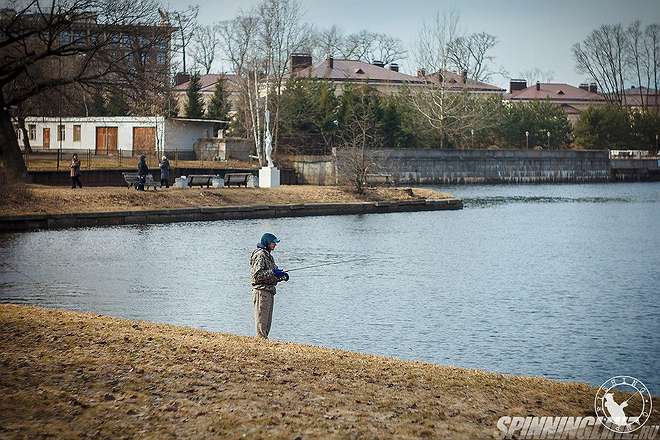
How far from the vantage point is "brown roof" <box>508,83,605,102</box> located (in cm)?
13825

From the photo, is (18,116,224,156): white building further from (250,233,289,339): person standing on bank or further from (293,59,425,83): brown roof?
(250,233,289,339): person standing on bank

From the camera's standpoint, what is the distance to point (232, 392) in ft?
34.1

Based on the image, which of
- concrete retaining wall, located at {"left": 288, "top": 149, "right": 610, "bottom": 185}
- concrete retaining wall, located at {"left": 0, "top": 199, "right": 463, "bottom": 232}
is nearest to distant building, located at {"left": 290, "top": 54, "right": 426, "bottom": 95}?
concrete retaining wall, located at {"left": 288, "top": 149, "right": 610, "bottom": 185}

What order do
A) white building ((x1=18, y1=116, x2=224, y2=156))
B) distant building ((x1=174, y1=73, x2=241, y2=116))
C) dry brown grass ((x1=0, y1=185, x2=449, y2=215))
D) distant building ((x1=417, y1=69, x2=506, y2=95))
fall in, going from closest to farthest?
dry brown grass ((x1=0, y1=185, x2=449, y2=215)), white building ((x1=18, y1=116, x2=224, y2=156)), distant building ((x1=174, y1=73, x2=241, y2=116)), distant building ((x1=417, y1=69, x2=506, y2=95))

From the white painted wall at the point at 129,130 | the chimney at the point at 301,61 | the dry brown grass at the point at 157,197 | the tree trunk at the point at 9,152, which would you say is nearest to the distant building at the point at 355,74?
the chimney at the point at 301,61

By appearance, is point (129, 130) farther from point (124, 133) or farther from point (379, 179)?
point (379, 179)

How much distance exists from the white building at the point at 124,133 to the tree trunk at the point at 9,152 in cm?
2412

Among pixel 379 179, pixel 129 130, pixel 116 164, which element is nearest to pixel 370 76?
pixel 129 130

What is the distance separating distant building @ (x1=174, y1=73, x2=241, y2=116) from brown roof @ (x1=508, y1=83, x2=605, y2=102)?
144 feet

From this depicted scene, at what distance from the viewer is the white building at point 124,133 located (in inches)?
2855

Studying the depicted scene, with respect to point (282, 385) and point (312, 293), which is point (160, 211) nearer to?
point (312, 293)

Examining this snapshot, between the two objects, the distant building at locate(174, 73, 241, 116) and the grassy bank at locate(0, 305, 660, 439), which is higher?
the distant building at locate(174, 73, 241, 116)

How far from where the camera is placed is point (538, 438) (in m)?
9.33

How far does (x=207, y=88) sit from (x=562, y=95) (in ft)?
182
